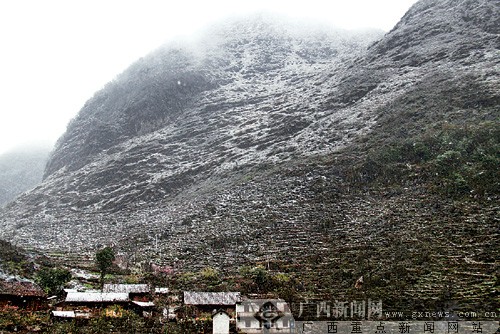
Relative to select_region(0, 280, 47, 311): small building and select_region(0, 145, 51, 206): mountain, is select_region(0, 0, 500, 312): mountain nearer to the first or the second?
select_region(0, 280, 47, 311): small building

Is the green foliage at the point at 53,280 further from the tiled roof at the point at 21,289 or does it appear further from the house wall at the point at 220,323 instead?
the house wall at the point at 220,323

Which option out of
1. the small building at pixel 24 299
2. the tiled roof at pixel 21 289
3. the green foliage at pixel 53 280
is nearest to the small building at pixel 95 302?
the small building at pixel 24 299

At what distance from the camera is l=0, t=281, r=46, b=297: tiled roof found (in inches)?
1372

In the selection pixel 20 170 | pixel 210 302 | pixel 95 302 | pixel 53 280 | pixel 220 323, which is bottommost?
pixel 220 323

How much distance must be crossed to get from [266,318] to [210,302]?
7879 mm

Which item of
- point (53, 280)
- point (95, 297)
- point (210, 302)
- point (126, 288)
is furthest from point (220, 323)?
point (53, 280)

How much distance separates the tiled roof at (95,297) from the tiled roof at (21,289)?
2727 mm

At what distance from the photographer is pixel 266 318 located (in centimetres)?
2892

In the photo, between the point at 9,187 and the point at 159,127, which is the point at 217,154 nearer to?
the point at 159,127

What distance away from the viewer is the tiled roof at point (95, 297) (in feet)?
116

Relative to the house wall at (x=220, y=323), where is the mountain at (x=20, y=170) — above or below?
above

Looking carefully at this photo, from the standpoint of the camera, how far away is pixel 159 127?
111562 millimetres

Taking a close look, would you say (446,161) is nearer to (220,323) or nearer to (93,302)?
(220,323)

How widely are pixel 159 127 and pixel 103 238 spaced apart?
50563mm
